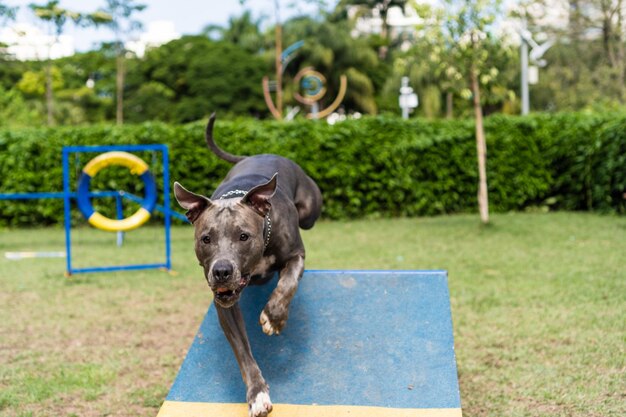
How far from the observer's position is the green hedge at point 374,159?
51.1 ft

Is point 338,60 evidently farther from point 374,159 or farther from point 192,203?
point 192,203

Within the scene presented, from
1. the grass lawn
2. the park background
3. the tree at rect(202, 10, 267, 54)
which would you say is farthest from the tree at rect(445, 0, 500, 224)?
the tree at rect(202, 10, 267, 54)

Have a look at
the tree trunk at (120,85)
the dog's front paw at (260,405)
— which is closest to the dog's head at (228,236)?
the dog's front paw at (260,405)

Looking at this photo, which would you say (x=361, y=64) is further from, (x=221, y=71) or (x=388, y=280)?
(x=388, y=280)

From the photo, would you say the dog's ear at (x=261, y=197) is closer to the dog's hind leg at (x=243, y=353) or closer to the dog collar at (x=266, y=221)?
the dog collar at (x=266, y=221)

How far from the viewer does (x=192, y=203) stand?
3564 mm

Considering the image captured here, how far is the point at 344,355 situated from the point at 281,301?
2.24 feet

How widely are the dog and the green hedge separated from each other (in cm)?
1090

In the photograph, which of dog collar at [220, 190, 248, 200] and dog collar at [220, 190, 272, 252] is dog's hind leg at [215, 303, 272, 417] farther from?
dog collar at [220, 190, 248, 200]

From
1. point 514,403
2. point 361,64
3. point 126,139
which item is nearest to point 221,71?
point 361,64

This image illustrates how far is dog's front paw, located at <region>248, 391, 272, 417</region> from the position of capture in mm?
3781

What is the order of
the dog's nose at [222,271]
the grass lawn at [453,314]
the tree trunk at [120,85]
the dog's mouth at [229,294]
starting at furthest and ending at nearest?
the tree trunk at [120,85] < the grass lawn at [453,314] < the dog's mouth at [229,294] < the dog's nose at [222,271]

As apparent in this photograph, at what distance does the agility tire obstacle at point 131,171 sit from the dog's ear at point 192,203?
593cm

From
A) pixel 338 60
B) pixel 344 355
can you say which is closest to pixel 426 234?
pixel 344 355
